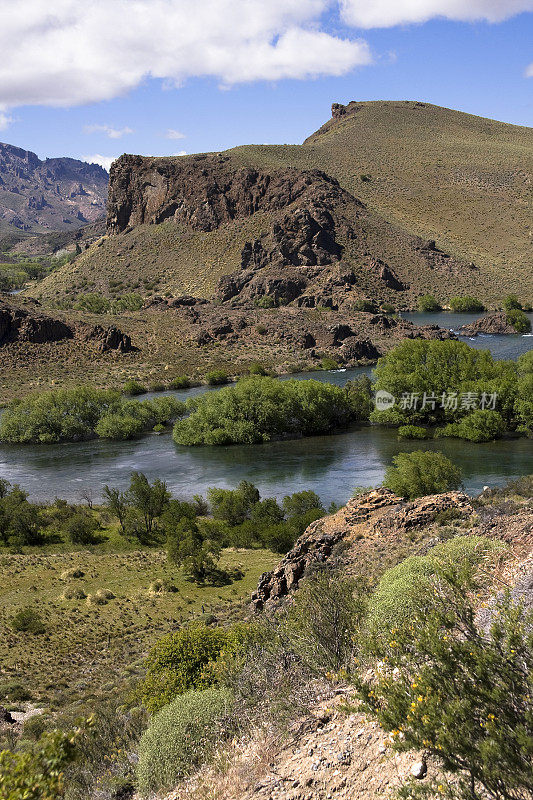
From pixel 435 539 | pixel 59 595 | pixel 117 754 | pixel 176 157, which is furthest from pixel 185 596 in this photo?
pixel 176 157

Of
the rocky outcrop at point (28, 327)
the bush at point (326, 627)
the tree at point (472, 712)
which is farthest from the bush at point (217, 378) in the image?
the tree at point (472, 712)

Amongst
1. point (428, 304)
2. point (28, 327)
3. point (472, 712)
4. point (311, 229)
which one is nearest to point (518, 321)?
point (428, 304)

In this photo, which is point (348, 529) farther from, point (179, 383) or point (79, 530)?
point (179, 383)

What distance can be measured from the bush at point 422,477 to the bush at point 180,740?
26.5 m

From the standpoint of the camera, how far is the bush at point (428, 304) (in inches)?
5010

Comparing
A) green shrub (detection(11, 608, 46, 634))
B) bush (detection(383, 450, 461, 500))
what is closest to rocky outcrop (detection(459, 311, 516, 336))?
bush (detection(383, 450, 461, 500))

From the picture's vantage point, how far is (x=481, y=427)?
54.6m

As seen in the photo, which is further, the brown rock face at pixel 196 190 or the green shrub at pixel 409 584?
the brown rock face at pixel 196 190

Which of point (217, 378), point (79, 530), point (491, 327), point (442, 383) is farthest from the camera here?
point (491, 327)

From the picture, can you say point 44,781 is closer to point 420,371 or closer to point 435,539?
point 435,539

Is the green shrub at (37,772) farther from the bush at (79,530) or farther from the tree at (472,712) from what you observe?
the bush at (79,530)

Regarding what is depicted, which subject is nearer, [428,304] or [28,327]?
[28,327]

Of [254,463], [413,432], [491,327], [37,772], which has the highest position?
[491,327]

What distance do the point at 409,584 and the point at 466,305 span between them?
4755 inches
